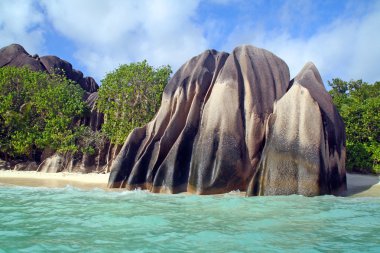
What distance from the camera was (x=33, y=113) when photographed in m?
22.6

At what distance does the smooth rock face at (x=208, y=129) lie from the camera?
12.1m

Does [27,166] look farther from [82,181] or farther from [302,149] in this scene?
[302,149]

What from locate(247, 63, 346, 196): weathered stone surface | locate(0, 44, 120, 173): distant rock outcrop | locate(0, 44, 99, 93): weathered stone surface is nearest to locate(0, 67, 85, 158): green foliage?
locate(0, 44, 120, 173): distant rock outcrop

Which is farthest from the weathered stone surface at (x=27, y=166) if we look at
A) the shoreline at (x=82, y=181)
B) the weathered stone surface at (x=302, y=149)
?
the weathered stone surface at (x=302, y=149)

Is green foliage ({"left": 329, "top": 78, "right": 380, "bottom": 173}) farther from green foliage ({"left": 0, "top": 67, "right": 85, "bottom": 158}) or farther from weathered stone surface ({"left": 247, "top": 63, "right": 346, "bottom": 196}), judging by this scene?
green foliage ({"left": 0, "top": 67, "right": 85, "bottom": 158})

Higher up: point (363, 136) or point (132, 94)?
point (132, 94)

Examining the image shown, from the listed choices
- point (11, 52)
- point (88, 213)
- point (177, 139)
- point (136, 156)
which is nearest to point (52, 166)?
point (136, 156)

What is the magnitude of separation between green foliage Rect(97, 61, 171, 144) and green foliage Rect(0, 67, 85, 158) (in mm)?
2283

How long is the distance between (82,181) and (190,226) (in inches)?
443

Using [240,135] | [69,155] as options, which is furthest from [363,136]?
[69,155]

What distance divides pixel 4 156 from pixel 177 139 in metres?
14.6

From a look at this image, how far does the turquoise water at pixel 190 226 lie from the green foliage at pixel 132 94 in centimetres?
1131

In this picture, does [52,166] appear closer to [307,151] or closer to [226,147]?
[226,147]

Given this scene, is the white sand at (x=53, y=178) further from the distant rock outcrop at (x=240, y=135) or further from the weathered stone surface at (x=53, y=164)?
the distant rock outcrop at (x=240, y=135)
